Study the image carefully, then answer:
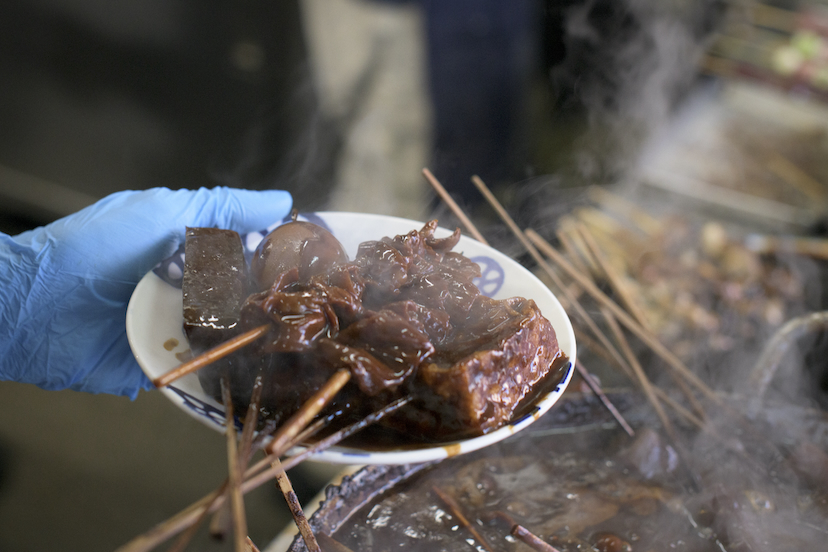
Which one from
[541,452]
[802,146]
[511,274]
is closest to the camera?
[511,274]

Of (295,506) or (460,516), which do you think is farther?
(460,516)

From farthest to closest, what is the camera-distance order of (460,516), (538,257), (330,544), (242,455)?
(538,257) → (460,516) → (330,544) → (242,455)

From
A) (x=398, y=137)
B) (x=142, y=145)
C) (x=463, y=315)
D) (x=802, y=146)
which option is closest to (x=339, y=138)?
(x=398, y=137)

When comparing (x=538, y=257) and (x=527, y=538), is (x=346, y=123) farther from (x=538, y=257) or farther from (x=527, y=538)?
(x=527, y=538)

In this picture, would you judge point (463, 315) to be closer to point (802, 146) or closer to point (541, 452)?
point (541, 452)

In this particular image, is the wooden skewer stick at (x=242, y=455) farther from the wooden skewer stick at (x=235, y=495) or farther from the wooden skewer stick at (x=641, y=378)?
the wooden skewer stick at (x=641, y=378)

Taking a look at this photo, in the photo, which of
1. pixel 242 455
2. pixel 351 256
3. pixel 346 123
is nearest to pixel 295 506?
pixel 242 455

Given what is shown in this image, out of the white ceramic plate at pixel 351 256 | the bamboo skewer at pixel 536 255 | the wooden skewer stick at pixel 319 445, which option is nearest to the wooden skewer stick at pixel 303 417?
the wooden skewer stick at pixel 319 445
